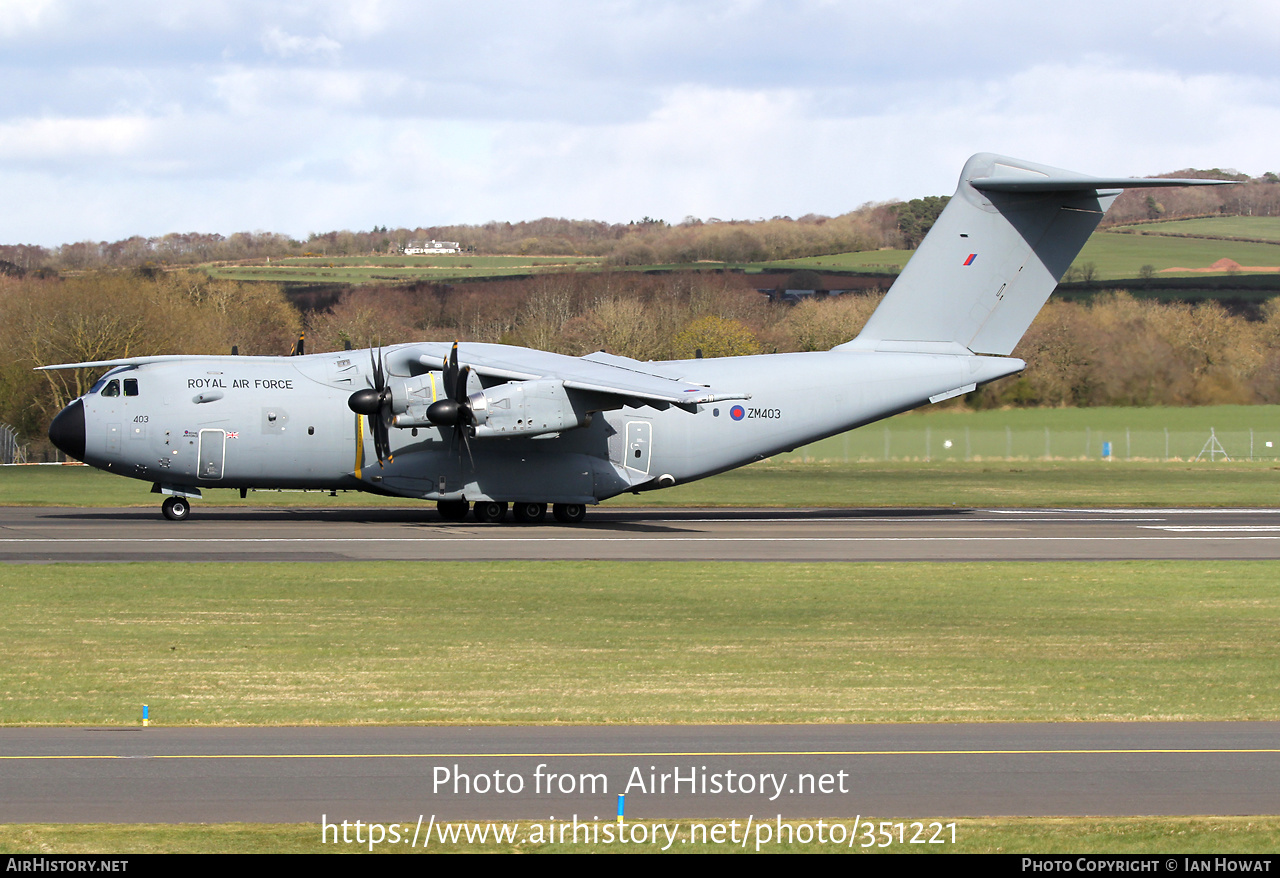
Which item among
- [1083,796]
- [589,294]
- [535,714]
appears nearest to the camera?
[1083,796]

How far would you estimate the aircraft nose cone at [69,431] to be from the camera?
30.0m

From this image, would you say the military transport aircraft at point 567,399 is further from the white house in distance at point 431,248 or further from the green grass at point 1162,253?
the white house in distance at point 431,248

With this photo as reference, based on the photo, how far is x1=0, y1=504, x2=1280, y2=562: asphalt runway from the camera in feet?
83.7

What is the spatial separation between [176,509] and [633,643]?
19833 millimetres

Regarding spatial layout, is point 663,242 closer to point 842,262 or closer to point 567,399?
point 842,262

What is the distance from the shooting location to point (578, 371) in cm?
3092

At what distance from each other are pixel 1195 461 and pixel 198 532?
52.0m

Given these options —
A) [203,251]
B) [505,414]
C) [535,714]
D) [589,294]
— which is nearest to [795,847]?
[535,714]

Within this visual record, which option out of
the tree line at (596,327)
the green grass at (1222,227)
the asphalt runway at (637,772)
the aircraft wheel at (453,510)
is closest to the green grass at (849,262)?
the tree line at (596,327)

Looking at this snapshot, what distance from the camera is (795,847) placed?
7.94 metres

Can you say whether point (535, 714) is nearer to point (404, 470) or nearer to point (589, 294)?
point (404, 470)

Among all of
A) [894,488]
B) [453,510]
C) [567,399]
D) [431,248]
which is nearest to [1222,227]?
[431,248]

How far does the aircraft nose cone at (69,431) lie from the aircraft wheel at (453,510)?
8.94 meters

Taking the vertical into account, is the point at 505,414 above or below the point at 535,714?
above
